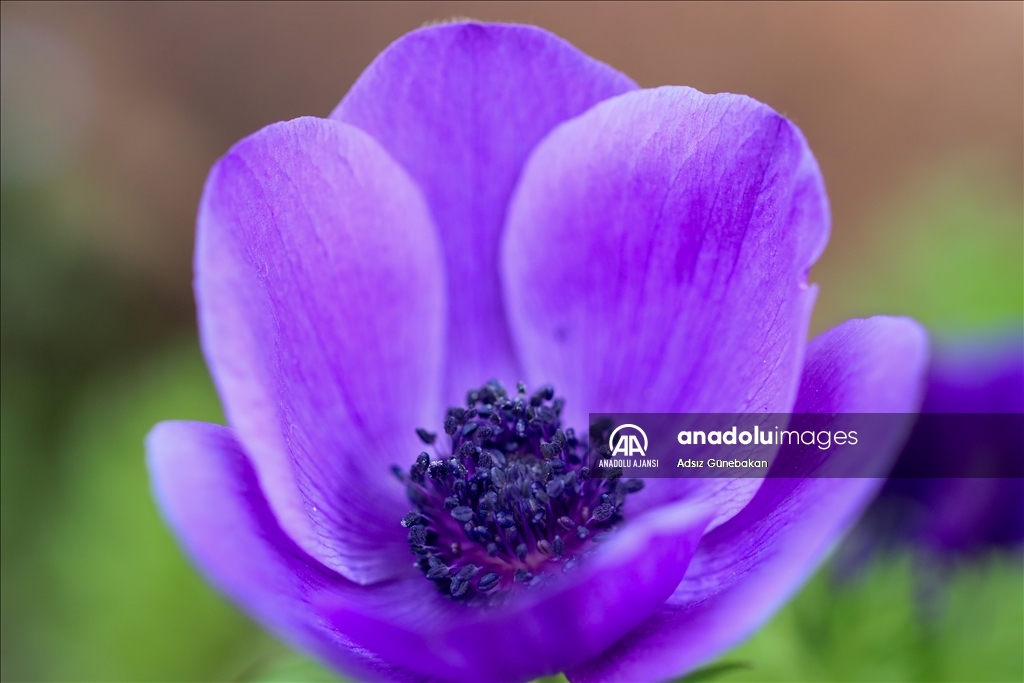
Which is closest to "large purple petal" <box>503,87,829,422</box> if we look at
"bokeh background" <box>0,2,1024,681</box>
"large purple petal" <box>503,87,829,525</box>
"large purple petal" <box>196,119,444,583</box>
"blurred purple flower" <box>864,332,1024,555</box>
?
"large purple petal" <box>503,87,829,525</box>

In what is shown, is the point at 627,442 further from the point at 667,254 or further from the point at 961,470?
the point at 961,470

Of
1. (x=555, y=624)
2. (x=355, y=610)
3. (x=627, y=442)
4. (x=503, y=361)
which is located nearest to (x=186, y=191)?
(x=503, y=361)

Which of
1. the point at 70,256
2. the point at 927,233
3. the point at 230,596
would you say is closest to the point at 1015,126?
the point at 927,233

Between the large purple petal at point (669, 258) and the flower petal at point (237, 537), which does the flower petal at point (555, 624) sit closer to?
the flower petal at point (237, 537)

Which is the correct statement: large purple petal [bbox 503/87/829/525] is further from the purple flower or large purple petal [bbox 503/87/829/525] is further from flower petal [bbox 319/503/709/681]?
flower petal [bbox 319/503/709/681]

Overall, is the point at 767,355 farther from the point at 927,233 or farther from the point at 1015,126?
the point at 927,233

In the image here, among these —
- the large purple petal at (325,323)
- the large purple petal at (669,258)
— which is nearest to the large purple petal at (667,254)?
the large purple petal at (669,258)
